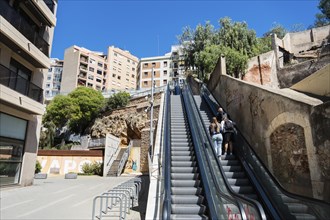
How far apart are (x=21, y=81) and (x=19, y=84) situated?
0.82 feet

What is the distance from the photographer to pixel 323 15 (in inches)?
1687

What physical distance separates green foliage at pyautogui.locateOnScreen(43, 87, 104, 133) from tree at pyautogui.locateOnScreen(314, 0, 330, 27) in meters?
39.5

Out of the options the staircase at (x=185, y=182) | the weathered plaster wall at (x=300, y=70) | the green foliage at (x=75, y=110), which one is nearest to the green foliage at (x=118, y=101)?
the green foliage at (x=75, y=110)

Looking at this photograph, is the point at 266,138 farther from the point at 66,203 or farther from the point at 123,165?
the point at 123,165

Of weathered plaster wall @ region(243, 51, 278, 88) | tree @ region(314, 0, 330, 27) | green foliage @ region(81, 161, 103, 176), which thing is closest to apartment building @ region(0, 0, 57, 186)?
green foliage @ region(81, 161, 103, 176)

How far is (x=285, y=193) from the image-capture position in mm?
5797

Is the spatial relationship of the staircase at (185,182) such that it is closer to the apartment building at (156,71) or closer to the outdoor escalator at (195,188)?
the outdoor escalator at (195,188)

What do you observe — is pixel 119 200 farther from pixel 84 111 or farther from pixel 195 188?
pixel 84 111

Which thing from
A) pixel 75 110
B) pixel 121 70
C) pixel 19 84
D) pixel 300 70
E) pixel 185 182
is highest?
pixel 121 70

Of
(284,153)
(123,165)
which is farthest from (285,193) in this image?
(123,165)

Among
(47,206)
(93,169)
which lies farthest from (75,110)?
(47,206)

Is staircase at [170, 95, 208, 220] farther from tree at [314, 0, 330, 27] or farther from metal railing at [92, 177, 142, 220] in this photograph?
tree at [314, 0, 330, 27]

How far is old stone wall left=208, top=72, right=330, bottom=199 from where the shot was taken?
6234 mm

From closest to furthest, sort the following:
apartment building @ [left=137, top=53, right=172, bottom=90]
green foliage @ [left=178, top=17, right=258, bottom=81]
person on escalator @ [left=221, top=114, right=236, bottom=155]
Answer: person on escalator @ [left=221, top=114, right=236, bottom=155], green foliage @ [left=178, top=17, right=258, bottom=81], apartment building @ [left=137, top=53, right=172, bottom=90]
